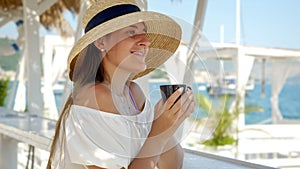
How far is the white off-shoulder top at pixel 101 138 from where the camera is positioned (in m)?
0.89

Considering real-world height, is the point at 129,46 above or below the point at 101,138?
above

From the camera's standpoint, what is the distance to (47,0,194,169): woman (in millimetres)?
888

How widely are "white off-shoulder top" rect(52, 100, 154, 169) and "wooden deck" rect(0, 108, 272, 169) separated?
44cm

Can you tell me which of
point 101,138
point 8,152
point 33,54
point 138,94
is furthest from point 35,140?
point 33,54

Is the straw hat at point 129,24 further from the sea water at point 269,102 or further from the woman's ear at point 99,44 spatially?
the sea water at point 269,102

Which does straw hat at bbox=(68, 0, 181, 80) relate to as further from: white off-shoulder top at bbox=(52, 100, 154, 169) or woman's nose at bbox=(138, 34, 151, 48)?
white off-shoulder top at bbox=(52, 100, 154, 169)

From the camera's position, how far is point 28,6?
155 inches

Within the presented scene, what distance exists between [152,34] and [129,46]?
0.20 feet

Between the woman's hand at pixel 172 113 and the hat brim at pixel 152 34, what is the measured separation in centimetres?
12

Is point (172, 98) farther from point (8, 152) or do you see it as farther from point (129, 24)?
point (8, 152)

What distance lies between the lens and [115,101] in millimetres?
920

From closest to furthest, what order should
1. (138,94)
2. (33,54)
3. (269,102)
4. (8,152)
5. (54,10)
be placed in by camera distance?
(138,94)
(8,152)
(33,54)
(54,10)
(269,102)

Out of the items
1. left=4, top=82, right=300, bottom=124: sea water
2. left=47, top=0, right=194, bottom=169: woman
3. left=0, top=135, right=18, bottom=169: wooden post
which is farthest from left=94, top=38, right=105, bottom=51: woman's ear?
left=4, top=82, right=300, bottom=124: sea water

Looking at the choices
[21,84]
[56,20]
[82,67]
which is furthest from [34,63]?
[56,20]
